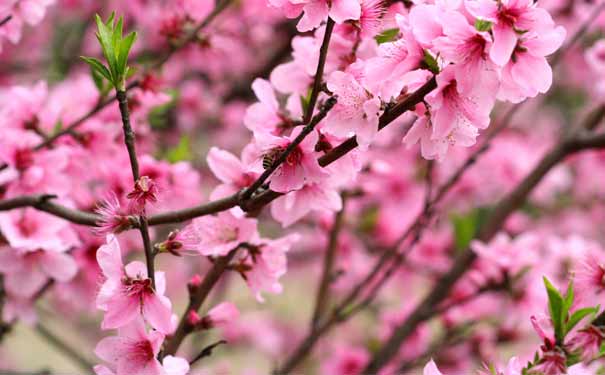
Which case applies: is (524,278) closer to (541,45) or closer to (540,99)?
(541,45)

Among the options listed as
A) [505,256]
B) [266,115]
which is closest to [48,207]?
[266,115]

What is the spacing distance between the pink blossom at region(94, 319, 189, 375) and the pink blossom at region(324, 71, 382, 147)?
14.0 inches

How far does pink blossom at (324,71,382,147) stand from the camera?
3.10 feet

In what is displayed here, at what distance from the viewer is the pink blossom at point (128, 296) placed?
3.28 feet

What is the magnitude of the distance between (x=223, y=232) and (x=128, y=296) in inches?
8.7

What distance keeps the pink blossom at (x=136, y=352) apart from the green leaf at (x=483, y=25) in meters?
0.55

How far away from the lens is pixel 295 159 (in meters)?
1.00

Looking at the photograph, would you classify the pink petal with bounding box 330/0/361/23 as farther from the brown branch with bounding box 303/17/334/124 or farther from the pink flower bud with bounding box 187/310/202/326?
the pink flower bud with bounding box 187/310/202/326

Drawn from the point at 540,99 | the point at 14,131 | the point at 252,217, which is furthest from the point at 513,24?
the point at 540,99

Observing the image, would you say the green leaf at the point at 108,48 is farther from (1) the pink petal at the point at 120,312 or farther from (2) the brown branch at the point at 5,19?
(2) the brown branch at the point at 5,19

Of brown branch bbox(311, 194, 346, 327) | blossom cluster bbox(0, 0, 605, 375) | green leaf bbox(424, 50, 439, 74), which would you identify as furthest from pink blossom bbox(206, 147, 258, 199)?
brown branch bbox(311, 194, 346, 327)

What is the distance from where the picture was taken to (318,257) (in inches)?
130

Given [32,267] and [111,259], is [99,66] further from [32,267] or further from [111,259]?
[32,267]

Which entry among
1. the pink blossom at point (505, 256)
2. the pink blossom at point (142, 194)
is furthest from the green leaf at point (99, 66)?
the pink blossom at point (505, 256)
